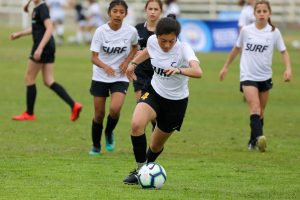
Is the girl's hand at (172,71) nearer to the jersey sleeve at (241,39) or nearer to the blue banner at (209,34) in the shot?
the jersey sleeve at (241,39)

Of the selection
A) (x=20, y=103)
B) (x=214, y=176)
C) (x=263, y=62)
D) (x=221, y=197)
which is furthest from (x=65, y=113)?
(x=221, y=197)

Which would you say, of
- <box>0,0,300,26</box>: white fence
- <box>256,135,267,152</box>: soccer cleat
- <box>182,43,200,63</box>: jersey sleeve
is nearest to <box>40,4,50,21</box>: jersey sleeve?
<box>256,135,267,152</box>: soccer cleat

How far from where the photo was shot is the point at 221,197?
945 cm

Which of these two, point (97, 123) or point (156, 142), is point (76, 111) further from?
point (156, 142)

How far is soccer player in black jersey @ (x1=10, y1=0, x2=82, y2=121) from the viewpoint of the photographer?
16250 mm

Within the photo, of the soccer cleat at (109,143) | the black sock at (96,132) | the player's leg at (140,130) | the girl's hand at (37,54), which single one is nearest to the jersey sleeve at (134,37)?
the black sock at (96,132)

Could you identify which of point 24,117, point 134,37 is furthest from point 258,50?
point 24,117

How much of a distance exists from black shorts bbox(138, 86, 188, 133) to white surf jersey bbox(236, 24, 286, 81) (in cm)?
363

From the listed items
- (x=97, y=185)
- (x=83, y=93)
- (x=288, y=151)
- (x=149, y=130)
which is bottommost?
(x=83, y=93)

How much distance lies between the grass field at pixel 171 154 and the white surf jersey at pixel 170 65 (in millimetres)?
1064

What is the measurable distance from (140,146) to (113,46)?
2707 mm

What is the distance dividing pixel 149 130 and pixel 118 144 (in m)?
2.04

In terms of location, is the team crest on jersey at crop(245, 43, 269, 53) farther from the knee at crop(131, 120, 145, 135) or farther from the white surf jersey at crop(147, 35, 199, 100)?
the knee at crop(131, 120, 145, 135)

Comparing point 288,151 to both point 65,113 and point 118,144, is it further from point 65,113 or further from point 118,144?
point 65,113
